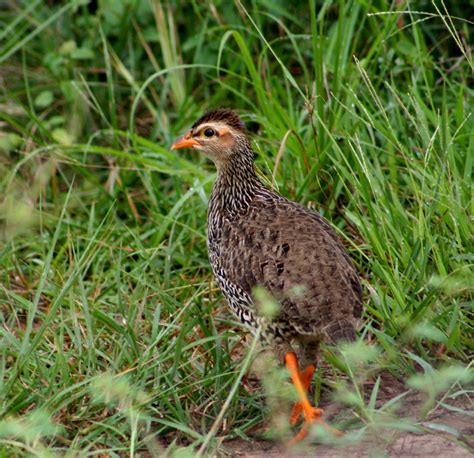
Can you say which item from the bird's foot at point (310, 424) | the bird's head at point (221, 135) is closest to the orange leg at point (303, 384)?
the bird's foot at point (310, 424)

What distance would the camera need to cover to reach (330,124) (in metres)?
5.69

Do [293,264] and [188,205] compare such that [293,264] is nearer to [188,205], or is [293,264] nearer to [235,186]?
[235,186]

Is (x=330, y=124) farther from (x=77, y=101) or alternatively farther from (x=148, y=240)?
(x=77, y=101)

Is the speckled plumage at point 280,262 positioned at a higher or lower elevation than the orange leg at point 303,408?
higher

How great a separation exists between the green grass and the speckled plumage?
19 cm

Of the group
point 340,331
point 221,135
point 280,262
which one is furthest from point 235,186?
point 340,331

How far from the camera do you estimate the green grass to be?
4289 mm

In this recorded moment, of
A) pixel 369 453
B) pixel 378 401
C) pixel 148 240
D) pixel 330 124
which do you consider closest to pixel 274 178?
pixel 330 124

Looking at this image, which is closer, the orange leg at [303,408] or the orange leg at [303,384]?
the orange leg at [303,408]

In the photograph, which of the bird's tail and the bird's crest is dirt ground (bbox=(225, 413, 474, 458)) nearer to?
the bird's tail

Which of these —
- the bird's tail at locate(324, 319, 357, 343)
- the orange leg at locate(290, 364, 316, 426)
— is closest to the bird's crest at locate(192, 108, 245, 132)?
the orange leg at locate(290, 364, 316, 426)

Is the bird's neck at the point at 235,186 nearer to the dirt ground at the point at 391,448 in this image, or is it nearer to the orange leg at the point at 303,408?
the orange leg at the point at 303,408

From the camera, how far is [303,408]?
14.5 feet

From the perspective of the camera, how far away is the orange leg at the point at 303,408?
4.28 meters
